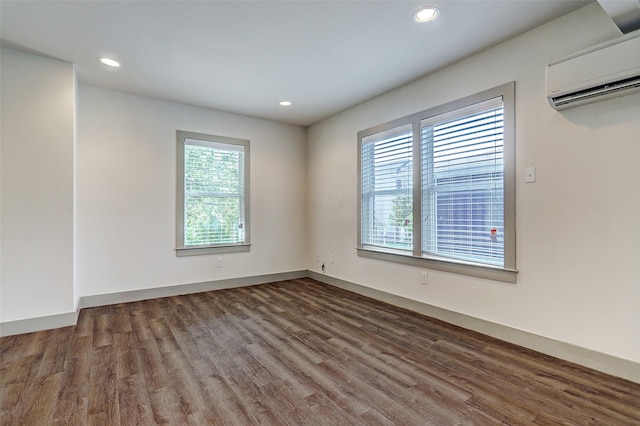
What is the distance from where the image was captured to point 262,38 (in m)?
2.63

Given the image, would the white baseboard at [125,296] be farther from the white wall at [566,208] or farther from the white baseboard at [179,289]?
the white wall at [566,208]

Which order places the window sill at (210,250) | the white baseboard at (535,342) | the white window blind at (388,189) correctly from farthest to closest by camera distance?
the window sill at (210,250) < the white window blind at (388,189) < the white baseboard at (535,342)

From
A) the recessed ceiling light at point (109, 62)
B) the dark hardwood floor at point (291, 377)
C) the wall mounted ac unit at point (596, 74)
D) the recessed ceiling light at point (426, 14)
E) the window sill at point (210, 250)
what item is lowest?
the dark hardwood floor at point (291, 377)

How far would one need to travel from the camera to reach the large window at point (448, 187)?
8.94ft

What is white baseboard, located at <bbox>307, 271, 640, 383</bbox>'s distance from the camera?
81.6 inches

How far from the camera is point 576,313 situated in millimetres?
2283

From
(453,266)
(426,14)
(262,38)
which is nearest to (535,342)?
(453,266)

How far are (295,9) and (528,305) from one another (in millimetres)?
2998

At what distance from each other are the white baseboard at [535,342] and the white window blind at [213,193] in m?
2.53

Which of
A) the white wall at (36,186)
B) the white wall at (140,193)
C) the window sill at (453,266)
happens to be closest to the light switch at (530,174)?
the window sill at (453,266)

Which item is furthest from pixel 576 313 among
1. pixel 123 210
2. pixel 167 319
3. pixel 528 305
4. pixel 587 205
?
pixel 123 210

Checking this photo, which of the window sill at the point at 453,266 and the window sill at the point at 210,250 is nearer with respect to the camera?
the window sill at the point at 453,266

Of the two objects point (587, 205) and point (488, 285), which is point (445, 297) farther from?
point (587, 205)

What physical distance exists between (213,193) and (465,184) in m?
3.38
